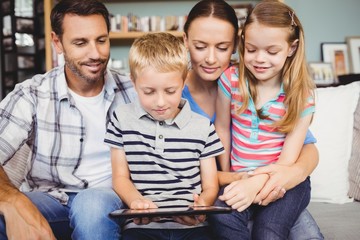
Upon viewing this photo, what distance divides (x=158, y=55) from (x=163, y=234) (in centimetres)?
55

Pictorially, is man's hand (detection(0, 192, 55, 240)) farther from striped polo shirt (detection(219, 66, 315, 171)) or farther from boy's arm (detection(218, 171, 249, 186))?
striped polo shirt (detection(219, 66, 315, 171))

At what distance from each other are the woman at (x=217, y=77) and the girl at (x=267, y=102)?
3 cm

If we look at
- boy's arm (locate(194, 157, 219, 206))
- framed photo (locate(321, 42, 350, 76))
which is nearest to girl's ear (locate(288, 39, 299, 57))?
boy's arm (locate(194, 157, 219, 206))

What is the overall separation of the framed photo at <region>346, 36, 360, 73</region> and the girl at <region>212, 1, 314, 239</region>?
109 inches

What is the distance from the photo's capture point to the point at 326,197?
73.5 inches

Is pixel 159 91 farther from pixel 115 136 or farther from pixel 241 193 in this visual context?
pixel 241 193

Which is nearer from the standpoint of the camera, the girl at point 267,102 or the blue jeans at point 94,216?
the blue jeans at point 94,216

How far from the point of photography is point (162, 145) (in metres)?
1.45

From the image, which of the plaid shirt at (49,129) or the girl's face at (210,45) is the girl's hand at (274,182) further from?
the plaid shirt at (49,129)

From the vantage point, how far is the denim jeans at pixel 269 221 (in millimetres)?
1377

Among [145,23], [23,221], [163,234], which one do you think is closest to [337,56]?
[145,23]

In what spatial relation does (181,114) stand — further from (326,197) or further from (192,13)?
(326,197)

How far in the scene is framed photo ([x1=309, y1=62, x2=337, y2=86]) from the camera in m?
3.96

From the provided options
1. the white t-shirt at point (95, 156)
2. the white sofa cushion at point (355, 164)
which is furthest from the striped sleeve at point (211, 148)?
the white sofa cushion at point (355, 164)
